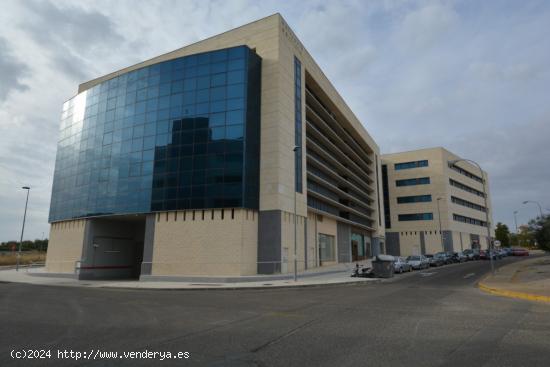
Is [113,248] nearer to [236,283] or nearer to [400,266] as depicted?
[236,283]

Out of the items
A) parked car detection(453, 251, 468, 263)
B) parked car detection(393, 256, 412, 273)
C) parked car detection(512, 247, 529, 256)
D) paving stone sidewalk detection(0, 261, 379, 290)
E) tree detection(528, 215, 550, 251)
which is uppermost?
tree detection(528, 215, 550, 251)

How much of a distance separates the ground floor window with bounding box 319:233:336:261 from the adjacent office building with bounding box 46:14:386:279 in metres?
0.13

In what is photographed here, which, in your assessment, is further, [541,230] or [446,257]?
[446,257]

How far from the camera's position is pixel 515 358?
253 inches

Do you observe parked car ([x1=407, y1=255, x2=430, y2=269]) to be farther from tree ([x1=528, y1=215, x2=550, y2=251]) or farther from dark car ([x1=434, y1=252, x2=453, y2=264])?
tree ([x1=528, y1=215, x2=550, y2=251])

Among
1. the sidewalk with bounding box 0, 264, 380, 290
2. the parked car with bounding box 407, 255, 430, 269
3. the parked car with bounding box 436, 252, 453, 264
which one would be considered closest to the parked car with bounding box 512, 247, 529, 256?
the parked car with bounding box 436, 252, 453, 264

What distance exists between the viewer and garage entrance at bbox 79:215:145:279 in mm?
36125

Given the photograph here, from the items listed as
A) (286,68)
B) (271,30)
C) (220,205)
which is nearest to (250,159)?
(220,205)

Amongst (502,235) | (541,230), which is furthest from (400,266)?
(502,235)

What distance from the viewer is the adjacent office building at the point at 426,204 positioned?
72.2m

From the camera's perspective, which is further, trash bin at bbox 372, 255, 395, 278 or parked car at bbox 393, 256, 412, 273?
parked car at bbox 393, 256, 412, 273

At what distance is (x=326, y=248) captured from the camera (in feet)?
147

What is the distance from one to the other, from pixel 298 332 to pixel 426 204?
237 ft

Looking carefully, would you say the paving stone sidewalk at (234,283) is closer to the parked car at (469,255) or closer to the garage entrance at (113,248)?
the garage entrance at (113,248)
